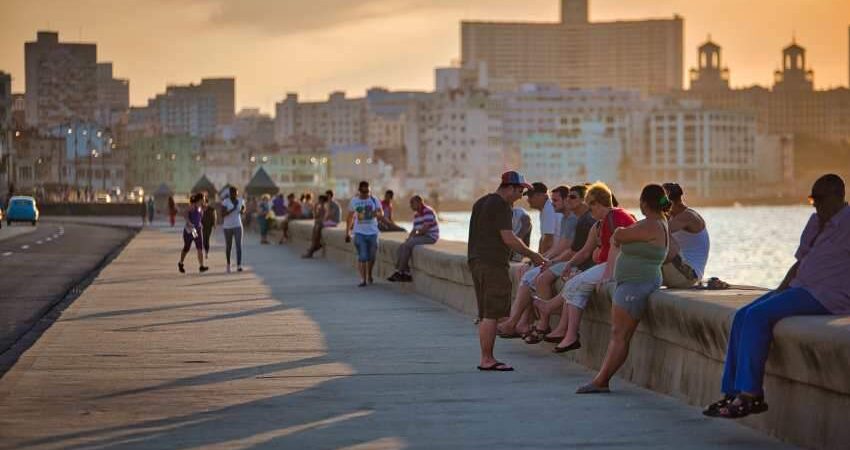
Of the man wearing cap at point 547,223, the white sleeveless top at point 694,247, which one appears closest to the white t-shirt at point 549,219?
the man wearing cap at point 547,223

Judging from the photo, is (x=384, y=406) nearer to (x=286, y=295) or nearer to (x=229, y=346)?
(x=229, y=346)

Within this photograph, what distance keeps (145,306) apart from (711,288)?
12.1m

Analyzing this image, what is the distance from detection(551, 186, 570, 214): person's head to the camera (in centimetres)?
1867

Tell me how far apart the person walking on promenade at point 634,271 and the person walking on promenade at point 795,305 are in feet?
7.29

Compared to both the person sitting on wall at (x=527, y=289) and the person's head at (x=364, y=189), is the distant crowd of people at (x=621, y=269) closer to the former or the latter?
the person sitting on wall at (x=527, y=289)

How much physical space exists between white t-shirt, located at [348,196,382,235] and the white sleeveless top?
561 inches

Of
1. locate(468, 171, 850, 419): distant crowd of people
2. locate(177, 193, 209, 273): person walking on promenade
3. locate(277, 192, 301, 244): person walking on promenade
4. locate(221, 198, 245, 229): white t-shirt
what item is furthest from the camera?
locate(277, 192, 301, 244): person walking on promenade

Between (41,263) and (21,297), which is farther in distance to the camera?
(41,263)

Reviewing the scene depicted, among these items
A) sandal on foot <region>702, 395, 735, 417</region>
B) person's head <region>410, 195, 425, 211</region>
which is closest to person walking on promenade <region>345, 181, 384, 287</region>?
person's head <region>410, 195, 425, 211</region>

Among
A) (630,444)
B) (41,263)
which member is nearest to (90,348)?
(630,444)

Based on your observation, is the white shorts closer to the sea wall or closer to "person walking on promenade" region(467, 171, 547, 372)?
the sea wall

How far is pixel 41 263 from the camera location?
45125 millimetres

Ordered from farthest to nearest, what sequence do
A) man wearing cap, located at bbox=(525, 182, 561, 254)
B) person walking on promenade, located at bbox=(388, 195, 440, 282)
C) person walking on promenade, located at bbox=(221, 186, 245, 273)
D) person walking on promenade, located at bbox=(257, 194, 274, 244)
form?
person walking on promenade, located at bbox=(257, 194, 274, 244)
person walking on promenade, located at bbox=(221, 186, 245, 273)
person walking on promenade, located at bbox=(388, 195, 440, 282)
man wearing cap, located at bbox=(525, 182, 561, 254)

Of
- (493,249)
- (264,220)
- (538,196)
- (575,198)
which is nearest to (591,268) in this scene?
(493,249)
